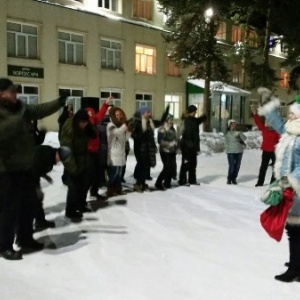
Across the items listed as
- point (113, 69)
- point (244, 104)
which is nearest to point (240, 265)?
point (113, 69)

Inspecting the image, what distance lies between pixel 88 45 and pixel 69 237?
20.2m

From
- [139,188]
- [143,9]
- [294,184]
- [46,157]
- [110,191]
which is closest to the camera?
[294,184]

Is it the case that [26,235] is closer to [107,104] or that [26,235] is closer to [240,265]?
[240,265]

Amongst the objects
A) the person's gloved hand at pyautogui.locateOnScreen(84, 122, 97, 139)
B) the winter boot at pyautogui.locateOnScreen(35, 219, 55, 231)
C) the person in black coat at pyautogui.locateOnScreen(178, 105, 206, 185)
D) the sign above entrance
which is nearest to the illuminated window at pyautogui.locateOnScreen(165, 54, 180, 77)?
the sign above entrance

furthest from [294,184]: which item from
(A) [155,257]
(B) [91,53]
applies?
(B) [91,53]

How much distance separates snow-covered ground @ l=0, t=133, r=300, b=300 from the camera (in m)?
4.41

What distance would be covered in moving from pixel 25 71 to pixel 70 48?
123 inches

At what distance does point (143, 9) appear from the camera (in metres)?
28.8

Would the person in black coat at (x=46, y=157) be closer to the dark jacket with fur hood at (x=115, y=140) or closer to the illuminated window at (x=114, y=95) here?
the dark jacket with fur hood at (x=115, y=140)

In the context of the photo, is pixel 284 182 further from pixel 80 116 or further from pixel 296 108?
pixel 80 116

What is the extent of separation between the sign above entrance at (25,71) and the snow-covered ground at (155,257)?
1470 cm

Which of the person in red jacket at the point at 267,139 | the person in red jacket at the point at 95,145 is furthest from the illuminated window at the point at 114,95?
the person in red jacket at the point at 95,145

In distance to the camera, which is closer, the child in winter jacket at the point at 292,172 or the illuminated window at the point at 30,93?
the child in winter jacket at the point at 292,172

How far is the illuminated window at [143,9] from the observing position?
2831 cm
